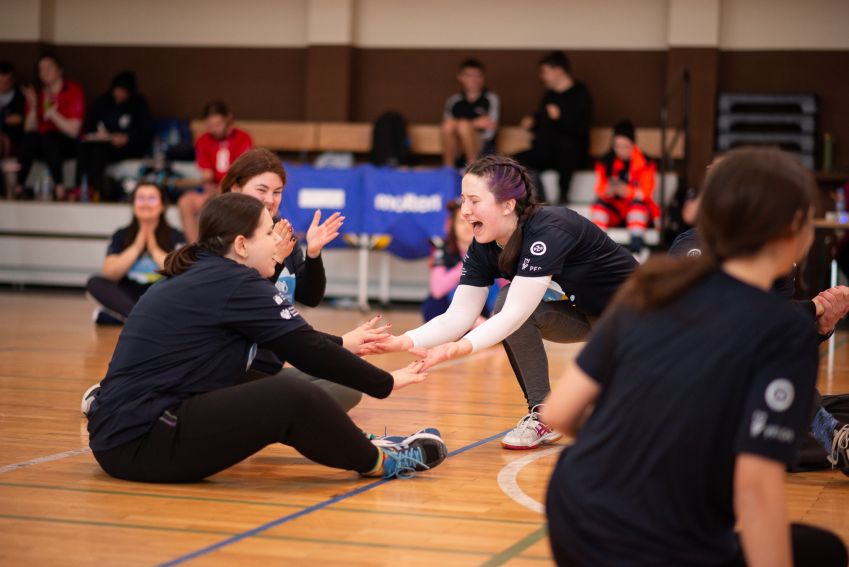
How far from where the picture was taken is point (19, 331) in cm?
784

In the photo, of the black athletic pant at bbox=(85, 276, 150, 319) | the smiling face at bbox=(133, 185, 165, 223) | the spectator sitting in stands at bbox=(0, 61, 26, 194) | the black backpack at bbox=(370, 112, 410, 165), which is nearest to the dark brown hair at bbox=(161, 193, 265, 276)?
the smiling face at bbox=(133, 185, 165, 223)

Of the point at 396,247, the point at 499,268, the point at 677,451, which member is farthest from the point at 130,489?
the point at 396,247

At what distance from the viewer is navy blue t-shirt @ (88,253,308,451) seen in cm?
319

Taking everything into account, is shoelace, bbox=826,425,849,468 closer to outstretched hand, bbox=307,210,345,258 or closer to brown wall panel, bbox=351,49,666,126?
outstretched hand, bbox=307,210,345,258

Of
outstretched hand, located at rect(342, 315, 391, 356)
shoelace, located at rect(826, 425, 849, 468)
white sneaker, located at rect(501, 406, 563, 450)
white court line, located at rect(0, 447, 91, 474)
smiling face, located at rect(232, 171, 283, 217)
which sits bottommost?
white court line, located at rect(0, 447, 91, 474)

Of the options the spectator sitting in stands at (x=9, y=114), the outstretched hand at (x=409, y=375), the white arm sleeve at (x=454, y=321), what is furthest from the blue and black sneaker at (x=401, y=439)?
the spectator sitting in stands at (x=9, y=114)

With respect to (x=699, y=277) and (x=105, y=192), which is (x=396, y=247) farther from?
(x=699, y=277)

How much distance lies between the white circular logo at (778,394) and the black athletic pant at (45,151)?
36.8 ft

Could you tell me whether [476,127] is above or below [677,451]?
above

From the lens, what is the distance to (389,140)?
1128cm

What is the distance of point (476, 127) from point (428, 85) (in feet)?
5.20

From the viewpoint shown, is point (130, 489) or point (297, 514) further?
point (130, 489)

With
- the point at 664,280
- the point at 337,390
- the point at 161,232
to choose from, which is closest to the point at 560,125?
the point at 161,232

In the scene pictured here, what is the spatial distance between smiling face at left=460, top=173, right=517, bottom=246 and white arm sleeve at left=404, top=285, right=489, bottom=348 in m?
0.25
